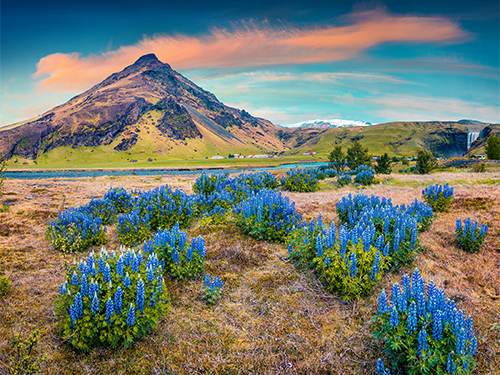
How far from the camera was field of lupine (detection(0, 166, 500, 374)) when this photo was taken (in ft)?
13.9

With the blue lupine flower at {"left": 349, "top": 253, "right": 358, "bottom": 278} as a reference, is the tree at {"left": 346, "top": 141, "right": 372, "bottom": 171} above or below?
above

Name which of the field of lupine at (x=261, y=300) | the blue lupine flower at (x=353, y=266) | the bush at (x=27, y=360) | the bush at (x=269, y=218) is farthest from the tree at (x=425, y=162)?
the bush at (x=27, y=360)

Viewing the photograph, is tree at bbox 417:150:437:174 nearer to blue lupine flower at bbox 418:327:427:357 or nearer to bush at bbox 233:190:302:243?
bush at bbox 233:190:302:243

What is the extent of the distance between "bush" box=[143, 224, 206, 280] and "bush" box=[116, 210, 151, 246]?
324cm

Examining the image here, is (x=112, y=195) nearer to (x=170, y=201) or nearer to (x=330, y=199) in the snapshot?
(x=170, y=201)

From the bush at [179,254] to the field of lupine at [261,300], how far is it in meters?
0.05

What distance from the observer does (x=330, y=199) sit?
57.6 feet

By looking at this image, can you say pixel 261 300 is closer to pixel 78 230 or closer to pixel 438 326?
pixel 438 326

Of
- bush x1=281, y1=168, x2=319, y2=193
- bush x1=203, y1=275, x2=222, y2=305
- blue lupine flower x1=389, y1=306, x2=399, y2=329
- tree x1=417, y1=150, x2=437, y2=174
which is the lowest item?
bush x1=203, y1=275, x2=222, y2=305

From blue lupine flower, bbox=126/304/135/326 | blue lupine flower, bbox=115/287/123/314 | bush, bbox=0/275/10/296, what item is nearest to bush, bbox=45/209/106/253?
bush, bbox=0/275/10/296

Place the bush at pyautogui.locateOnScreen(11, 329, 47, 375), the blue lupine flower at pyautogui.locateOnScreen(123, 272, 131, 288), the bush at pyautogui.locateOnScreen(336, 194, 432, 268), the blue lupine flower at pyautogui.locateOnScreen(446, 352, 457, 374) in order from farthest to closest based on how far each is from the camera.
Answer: the bush at pyautogui.locateOnScreen(336, 194, 432, 268) < the blue lupine flower at pyautogui.locateOnScreen(123, 272, 131, 288) < the bush at pyautogui.locateOnScreen(11, 329, 47, 375) < the blue lupine flower at pyautogui.locateOnScreen(446, 352, 457, 374)

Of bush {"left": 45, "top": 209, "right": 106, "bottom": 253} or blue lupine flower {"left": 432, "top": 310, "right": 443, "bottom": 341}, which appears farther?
bush {"left": 45, "top": 209, "right": 106, "bottom": 253}

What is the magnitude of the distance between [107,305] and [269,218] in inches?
278

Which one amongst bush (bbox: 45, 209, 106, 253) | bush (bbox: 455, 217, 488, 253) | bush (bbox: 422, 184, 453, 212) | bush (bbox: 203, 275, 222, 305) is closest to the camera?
bush (bbox: 203, 275, 222, 305)
